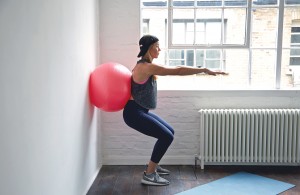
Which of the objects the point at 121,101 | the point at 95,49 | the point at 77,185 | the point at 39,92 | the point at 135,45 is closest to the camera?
the point at 39,92

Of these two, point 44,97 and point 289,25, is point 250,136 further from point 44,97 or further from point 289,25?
point 44,97

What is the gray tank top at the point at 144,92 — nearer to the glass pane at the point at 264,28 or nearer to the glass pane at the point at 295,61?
the glass pane at the point at 264,28

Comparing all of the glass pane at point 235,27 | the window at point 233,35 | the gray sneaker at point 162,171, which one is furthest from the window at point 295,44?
the gray sneaker at point 162,171

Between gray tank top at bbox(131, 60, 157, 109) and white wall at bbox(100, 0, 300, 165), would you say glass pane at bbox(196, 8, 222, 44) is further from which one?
gray tank top at bbox(131, 60, 157, 109)

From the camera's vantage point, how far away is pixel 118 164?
400 centimetres

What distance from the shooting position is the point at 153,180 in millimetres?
3381

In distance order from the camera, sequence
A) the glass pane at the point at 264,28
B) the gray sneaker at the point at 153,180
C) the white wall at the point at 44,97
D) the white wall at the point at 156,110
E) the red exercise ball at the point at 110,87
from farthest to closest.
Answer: the glass pane at the point at 264,28, the white wall at the point at 156,110, the gray sneaker at the point at 153,180, the red exercise ball at the point at 110,87, the white wall at the point at 44,97

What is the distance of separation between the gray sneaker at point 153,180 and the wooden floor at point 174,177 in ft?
0.17

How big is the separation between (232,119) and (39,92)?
2423 millimetres

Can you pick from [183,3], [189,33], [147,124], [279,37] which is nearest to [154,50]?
[147,124]

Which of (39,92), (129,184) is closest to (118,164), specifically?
(129,184)

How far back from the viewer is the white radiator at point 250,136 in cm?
377

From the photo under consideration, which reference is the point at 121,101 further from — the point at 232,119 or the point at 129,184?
the point at 232,119

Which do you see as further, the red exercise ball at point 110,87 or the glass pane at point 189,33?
the glass pane at point 189,33
